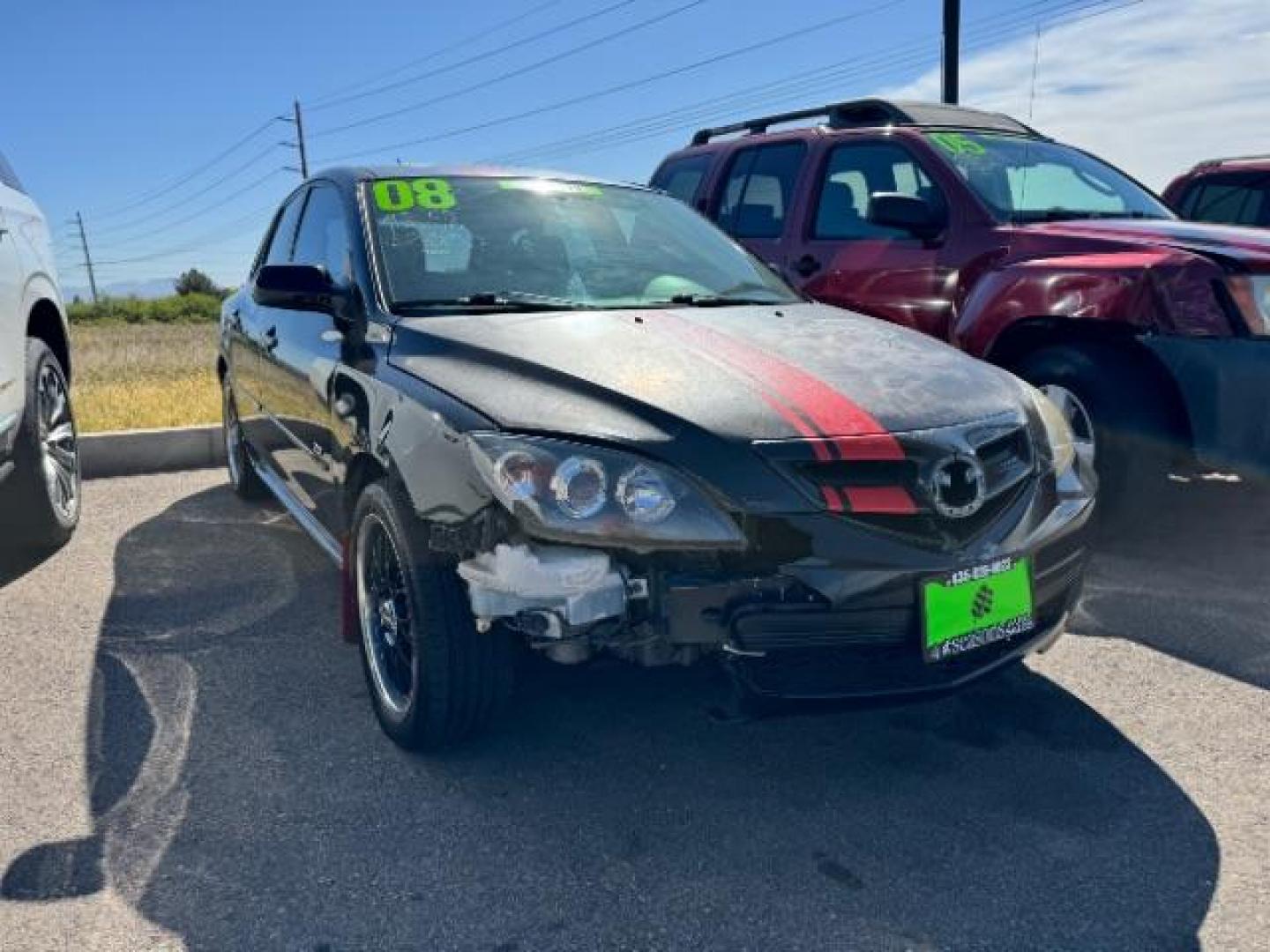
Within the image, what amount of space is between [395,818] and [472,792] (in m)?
0.20

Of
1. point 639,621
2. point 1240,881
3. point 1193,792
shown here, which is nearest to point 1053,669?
point 1193,792

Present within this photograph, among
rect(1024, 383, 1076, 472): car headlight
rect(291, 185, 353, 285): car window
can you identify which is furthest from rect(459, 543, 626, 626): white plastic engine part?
rect(291, 185, 353, 285): car window

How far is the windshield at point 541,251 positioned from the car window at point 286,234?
975mm

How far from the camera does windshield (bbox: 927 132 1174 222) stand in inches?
195

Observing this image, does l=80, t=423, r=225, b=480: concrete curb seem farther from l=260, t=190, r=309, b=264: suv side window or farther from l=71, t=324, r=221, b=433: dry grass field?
l=260, t=190, r=309, b=264: suv side window

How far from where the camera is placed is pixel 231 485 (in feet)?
19.4

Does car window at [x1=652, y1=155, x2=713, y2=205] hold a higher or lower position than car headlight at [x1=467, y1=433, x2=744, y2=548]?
higher

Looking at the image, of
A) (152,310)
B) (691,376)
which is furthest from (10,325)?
(152,310)

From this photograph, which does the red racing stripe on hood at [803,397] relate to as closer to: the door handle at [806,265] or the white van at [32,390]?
the door handle at [806,265]

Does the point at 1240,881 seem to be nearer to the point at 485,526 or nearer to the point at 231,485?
the point at 485,526

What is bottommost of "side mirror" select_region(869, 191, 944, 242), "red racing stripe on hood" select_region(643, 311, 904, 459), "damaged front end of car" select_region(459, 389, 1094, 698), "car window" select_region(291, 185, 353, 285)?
"damaged front end of car" select_region(459, 389, 1094, 698)

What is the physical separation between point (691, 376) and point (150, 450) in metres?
5.02

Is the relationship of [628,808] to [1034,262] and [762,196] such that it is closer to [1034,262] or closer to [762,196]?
[1034,262]

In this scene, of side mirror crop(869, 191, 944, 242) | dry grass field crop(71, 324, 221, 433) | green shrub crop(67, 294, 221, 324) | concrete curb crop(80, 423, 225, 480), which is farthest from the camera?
green shrub crop(67, 294, 221, 324)
